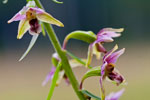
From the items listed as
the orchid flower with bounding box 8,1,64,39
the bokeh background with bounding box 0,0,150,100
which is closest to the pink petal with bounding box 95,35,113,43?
the orchid flower with bounding box 8,1,64,39

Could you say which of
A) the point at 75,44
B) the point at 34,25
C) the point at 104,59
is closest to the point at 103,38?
the point at 104,59

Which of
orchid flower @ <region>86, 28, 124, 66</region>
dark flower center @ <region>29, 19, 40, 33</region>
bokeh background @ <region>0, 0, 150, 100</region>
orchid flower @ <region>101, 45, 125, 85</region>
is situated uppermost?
dark flower center @ <region>29, 19, 40, 33</region>

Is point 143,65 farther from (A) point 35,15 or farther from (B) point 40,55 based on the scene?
(A) point 35,15

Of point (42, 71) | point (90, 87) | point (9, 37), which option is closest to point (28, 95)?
point (90, 87)

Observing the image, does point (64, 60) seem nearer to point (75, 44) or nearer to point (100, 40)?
point (100, 40)

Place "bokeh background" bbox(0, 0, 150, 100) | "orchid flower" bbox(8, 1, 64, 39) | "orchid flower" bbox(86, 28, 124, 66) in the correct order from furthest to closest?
1. "bokeh background" bbox(0, 0, 150, 100)
2. "orchid flower" bbox(86, 28, 124, 66)
3. "orchid flower" bbox(8, 1, 64, 39)

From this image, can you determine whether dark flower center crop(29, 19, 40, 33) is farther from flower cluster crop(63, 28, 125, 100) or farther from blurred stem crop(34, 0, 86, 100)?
flower cluster crop(63, 28, 125, 100)
